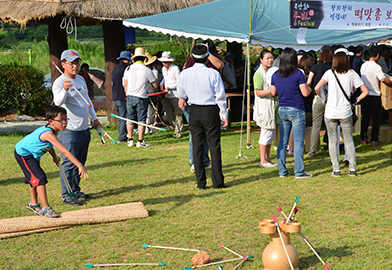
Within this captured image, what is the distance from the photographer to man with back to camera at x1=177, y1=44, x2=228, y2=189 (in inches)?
233

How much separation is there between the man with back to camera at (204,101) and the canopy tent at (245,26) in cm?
267

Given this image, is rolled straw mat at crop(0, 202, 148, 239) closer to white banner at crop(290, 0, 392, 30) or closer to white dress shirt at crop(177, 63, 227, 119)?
white dress shirt at crop(177, 63, 227, 119)

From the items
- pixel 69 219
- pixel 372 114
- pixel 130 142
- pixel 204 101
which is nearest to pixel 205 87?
pixel 204 101

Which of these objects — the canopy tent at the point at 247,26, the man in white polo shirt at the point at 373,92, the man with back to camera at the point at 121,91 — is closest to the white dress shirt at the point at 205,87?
the canopy tent at the point at 247,26

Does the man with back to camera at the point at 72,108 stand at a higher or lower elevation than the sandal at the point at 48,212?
higher

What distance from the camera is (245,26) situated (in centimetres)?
897

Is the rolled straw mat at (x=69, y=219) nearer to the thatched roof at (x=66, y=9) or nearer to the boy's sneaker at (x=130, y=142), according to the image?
the boy's sneaker at (x=130, y=142)

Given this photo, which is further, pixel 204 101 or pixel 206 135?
pixel 206 135

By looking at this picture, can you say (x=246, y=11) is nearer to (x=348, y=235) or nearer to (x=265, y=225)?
(x=348, y=235)

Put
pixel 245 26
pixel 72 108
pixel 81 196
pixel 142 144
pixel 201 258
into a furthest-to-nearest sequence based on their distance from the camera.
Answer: pixel 142 144, pixel 245 26, pixel 81 196, pixel 72 108, pixel 201 258

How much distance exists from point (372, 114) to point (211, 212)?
488 cm

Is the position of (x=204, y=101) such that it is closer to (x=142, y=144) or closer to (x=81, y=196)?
(x=81, y=196)

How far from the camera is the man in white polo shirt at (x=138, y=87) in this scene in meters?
9.25

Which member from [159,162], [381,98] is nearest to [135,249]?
[159,162]
